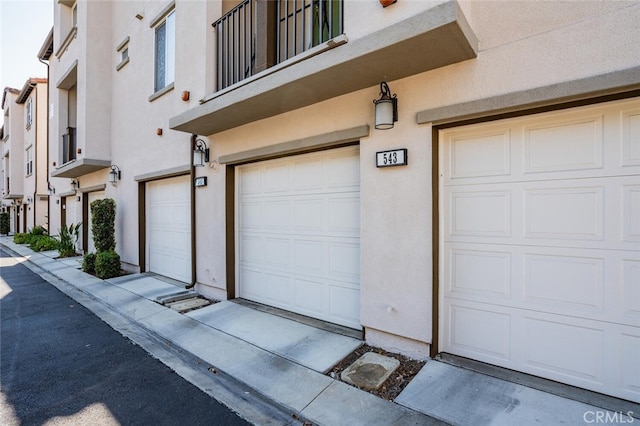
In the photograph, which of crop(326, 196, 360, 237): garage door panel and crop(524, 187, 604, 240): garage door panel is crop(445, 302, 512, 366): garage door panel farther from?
crop(326, 196, 360, 237): garage door panel

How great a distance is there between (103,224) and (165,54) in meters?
4.72

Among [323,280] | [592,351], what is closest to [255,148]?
[323,280]

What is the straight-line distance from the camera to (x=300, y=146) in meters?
4.62

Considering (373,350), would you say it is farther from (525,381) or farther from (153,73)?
(153,73)

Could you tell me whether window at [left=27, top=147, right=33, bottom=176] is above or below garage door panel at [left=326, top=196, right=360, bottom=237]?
above

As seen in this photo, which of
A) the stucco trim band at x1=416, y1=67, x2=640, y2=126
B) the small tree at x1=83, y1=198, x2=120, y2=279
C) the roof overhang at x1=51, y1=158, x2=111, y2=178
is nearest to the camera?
A: the stucco trim band at x1=416, y1=67, x2=640, y2=126

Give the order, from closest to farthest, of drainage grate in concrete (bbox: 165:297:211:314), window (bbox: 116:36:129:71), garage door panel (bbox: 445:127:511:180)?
garage door panel (bbox: 445:127:511:180), drainage grate in concrete (bbox: 165:297:211:314), window (bbox: 116:36:129:71)

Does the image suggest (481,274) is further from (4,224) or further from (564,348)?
(4,224)

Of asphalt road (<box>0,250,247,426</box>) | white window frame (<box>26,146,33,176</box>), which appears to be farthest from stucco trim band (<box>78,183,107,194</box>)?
white window frame (<box>26,146,33,176</box>)

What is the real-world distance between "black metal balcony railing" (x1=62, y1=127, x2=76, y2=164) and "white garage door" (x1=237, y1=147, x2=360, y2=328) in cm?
903

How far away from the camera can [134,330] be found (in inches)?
191

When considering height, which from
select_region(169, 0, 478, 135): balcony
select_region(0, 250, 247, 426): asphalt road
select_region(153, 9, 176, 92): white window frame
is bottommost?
select_region(0, 250, 247, 426): asphalt road

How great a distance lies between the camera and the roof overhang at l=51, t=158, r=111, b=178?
937cm

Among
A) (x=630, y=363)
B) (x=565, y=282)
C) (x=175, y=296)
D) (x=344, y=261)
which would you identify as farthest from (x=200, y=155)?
(x=630, y=363)
